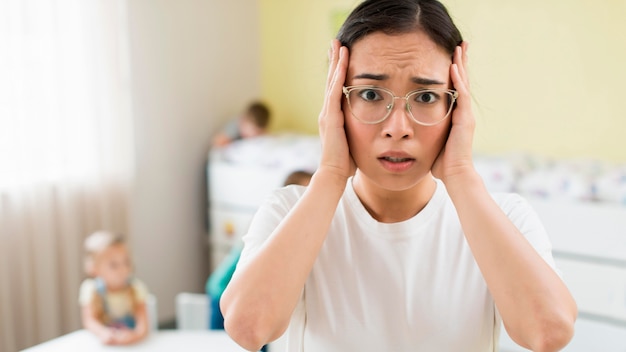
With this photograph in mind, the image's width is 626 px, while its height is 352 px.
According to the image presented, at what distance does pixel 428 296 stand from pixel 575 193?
6.05 feet

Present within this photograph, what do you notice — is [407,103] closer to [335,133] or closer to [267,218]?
[335,133]

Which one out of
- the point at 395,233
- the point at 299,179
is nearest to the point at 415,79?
the point at 395,233

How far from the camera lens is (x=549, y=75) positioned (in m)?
3.03

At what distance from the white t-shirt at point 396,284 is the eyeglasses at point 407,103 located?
15 cm

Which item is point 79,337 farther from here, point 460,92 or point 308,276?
point 460,92

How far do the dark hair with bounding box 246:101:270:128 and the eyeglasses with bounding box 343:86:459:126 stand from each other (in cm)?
256

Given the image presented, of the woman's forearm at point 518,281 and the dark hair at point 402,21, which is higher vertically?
the dark hair at point 402,21

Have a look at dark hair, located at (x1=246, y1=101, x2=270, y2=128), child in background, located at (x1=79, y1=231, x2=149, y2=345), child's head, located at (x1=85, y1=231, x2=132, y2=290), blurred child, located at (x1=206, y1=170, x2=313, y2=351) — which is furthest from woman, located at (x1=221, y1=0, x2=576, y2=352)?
dark hair, located at (x1=246, y1=101, x2=270, y2=128)

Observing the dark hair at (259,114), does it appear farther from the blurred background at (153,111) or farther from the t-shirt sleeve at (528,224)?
the t-shirt sleeve at (528,224)

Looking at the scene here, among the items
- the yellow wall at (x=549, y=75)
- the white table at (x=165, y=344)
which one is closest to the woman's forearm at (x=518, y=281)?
the white table at (x=165, y=344)

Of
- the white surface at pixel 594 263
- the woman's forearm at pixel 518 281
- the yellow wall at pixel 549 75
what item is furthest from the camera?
the yellow wall at pixel 549 75

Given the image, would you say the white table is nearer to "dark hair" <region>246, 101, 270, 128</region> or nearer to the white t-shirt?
the white t-shirt

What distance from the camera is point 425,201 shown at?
3.62 feet

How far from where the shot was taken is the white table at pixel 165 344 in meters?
1.88
